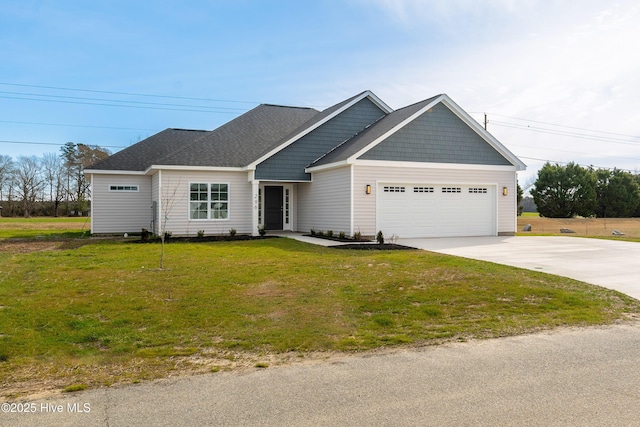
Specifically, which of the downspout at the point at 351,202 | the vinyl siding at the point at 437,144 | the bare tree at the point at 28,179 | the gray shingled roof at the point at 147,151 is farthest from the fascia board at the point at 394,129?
the bare tree at the point at 28,179

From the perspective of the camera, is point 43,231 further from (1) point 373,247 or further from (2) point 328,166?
(1) point 373,247

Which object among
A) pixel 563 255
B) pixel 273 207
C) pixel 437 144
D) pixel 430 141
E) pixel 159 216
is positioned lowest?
pixel 563 255

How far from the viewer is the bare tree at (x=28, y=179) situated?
57062mm

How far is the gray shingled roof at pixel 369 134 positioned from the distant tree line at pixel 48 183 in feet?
139

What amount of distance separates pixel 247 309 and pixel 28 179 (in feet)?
199

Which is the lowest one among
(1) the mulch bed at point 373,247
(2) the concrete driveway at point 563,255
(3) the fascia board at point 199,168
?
(2) the concrete driveway at point 563,255

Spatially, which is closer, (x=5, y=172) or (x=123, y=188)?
(x=123, y=188)

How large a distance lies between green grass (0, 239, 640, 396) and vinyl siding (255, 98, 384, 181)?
8.59m

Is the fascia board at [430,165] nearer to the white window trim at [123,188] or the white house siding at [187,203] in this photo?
the white house siding at [187,203]

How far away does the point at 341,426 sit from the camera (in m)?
3.58

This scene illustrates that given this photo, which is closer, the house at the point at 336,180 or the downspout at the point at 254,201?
the house at the point at 336,180

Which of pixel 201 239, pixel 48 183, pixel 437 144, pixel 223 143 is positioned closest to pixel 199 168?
pixel 223 143

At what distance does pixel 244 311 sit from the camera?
7.10m

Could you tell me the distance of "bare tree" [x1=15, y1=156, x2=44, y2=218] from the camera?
57.1m
